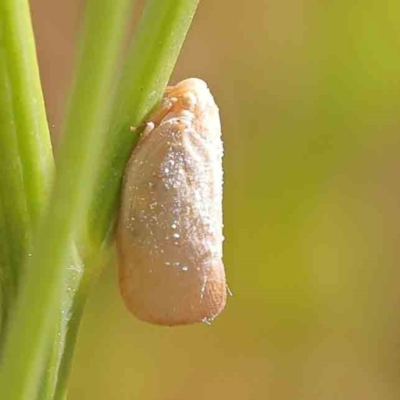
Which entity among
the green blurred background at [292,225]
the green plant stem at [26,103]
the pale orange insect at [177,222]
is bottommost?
the green blurred background at [292,225]

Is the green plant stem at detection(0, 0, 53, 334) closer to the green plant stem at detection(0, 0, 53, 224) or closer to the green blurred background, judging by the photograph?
the green plant stem at detection(0, 0, 53, 224)

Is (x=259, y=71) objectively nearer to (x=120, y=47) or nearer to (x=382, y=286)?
(x=382, y=286)

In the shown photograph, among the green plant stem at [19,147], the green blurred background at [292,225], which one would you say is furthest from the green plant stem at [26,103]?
the green blurred background at [292,225]

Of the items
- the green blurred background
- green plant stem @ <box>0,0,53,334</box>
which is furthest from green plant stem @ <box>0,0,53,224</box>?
the green blurred background

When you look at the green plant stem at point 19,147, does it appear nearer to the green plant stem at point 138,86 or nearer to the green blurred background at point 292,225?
the green plant stem at point 138,86

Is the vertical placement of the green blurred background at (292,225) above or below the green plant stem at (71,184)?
below

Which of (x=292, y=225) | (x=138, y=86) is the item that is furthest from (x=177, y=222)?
(x=292, y=225)
